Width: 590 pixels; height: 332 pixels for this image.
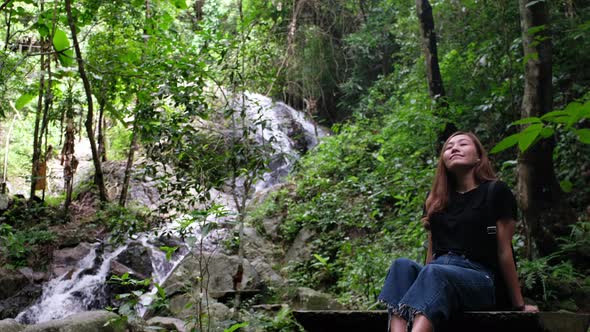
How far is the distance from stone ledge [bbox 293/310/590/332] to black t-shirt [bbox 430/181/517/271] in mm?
388

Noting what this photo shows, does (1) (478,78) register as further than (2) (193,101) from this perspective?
Yes

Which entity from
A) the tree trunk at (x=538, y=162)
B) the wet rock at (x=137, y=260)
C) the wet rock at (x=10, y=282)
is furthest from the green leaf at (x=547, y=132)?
the wet rock at (x=10, y=282)

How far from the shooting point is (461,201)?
2949 mm

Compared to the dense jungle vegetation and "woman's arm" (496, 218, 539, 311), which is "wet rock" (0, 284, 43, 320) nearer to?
the dense jungle vegetation

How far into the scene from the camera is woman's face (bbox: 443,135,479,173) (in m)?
3.01

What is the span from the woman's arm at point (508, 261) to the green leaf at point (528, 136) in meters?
1.82

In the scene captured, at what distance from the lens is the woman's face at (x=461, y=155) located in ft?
9.89

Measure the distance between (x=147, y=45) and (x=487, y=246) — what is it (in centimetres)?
648

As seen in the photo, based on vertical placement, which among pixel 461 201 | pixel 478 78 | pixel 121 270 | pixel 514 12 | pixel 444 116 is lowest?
pixel 121 270

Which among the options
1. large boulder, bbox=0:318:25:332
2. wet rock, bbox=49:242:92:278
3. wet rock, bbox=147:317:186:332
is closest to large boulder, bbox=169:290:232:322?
wet rock, bbox=147:317:186:332

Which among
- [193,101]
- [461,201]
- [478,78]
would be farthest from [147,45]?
[461,201]

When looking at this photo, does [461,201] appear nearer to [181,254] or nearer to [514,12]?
[514,12]

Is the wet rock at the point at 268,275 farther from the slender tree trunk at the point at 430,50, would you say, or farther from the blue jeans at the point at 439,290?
the blue jeans at the point at 439,290

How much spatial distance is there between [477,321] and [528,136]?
169 cm
